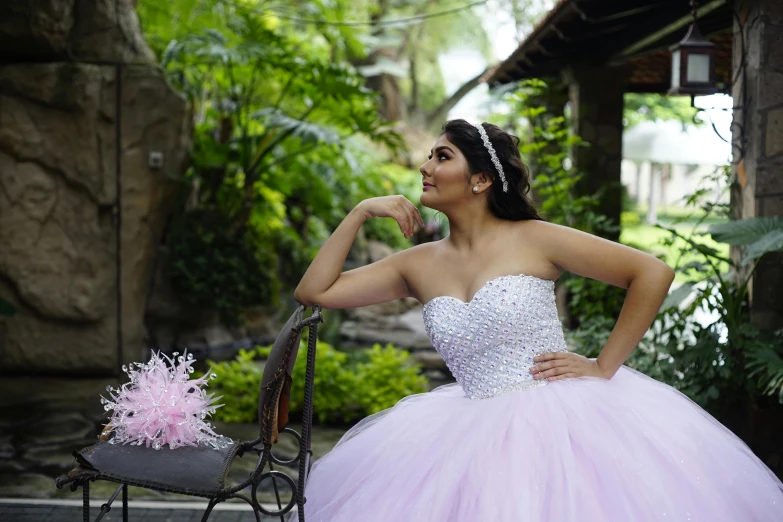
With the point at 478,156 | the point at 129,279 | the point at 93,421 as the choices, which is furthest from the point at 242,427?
the point at 478,156

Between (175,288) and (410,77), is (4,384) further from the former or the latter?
(410,77)

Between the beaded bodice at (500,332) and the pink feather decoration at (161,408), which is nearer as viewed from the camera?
→ the beaded bodice at (500,332)

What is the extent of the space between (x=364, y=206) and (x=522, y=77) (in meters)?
6.85

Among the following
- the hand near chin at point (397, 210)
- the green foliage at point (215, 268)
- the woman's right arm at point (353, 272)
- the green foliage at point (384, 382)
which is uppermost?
the hand near chin at point (397, 210)

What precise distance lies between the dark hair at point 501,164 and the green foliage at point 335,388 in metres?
3.48

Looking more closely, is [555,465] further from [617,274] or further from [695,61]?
[695,61]

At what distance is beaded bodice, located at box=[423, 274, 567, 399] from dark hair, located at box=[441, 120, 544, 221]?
0.25m

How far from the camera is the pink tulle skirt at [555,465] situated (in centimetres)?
220

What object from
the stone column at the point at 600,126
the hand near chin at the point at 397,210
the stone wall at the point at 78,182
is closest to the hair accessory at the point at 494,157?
the hand near chin at the point at 397,210

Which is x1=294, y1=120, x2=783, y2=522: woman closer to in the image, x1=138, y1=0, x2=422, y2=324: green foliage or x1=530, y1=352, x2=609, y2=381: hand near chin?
x1=530, y1=352, x2=609, y2=381: hand near chin

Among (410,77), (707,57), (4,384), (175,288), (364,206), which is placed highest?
(410,77)

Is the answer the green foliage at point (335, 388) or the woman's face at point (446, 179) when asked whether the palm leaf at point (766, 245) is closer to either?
the woman's face at point (446, 179)

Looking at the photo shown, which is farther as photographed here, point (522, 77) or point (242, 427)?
point (522, 77)

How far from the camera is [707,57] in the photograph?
16.9ft
